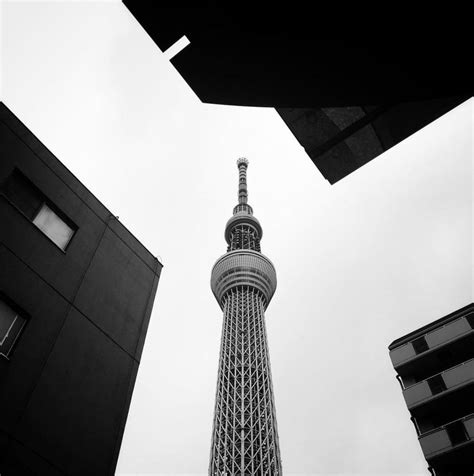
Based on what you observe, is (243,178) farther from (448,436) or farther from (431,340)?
(448,436)

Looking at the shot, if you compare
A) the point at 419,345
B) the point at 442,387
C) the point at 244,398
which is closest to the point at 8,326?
the point at 442,387

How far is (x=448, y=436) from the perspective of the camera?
699 inches

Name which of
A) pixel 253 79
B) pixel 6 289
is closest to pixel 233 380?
pixel 6 289

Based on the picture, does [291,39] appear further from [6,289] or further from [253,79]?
[6,289]

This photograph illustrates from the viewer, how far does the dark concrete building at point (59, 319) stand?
6.75 metres

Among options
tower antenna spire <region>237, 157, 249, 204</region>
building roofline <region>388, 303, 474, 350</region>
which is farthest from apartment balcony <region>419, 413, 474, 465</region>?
tower antenna spire <region>237, 157, 249, 204</region>

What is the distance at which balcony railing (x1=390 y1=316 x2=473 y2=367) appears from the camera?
2091 centimetres

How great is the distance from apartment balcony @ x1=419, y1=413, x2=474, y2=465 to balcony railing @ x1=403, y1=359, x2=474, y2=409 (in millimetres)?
1492

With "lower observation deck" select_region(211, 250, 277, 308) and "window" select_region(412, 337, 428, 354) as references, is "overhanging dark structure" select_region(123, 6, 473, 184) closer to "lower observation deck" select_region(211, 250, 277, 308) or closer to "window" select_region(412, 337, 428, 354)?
"window" select_region(412, 337, 428, 354)

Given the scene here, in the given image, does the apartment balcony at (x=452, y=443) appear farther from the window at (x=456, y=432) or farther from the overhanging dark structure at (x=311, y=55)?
the overhanging dark structure at (x=311, y=55)

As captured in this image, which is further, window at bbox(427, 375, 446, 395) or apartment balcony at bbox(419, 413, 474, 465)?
window at bbox(427, 375, 446, 395)

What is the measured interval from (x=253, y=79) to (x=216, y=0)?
0.64m

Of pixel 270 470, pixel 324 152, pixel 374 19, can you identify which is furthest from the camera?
pixel 270 470

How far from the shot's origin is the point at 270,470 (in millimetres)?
46812
